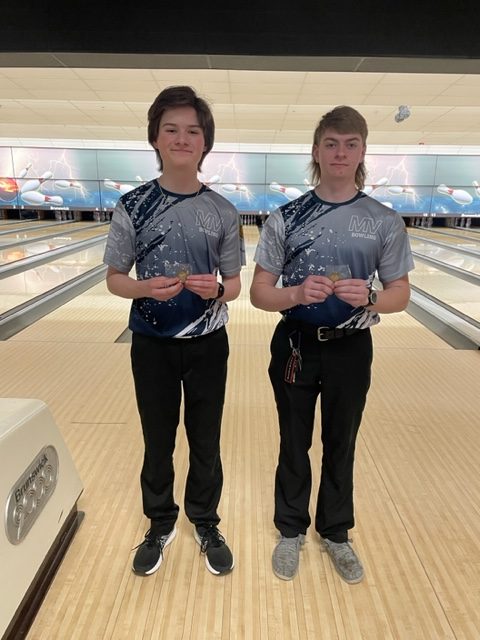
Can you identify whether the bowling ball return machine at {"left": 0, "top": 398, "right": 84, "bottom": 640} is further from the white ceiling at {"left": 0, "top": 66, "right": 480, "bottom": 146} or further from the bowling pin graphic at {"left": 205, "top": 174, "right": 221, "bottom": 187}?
the bowling pin graphic at {"left": 205, "top": 174, "right": 221, "bottom": 187}

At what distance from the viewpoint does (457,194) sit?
1392cm

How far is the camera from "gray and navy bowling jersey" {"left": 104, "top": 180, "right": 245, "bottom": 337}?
1277mm

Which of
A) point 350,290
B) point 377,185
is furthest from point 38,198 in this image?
point 350,290

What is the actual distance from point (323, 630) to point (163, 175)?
1.34m

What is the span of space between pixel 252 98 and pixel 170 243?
582 cm

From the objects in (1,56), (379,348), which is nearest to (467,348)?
(379,348)

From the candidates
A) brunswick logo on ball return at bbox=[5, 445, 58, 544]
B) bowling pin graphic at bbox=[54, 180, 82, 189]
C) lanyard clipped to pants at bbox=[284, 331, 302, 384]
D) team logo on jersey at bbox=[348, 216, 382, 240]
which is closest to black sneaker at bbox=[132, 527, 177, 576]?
brunswick logo on ball return at bbox=[5, 445, 58, 544]

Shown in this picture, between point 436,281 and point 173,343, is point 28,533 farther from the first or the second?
point 436,281

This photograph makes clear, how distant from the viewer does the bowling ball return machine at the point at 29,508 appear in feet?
3.59

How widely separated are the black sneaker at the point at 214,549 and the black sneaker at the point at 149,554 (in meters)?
0.12

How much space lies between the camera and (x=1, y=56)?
2320mm

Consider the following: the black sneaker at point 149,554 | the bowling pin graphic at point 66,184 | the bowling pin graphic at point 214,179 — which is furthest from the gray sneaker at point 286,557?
the bowling pin graphic at point 66,184

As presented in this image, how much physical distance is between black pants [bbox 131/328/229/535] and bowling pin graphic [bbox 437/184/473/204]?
14.5 metres

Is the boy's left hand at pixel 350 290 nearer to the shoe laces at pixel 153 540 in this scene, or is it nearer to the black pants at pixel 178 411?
the black pants at pixel 178 411
